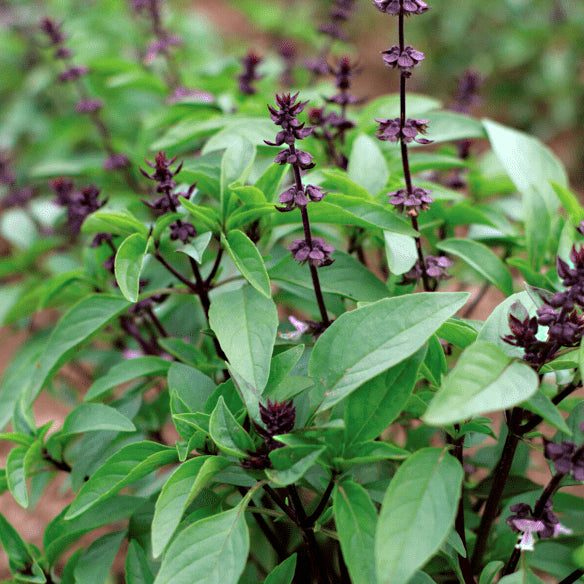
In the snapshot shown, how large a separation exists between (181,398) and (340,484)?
31cm

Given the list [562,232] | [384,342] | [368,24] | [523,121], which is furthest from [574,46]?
[384,342]

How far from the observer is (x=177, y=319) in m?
→ 1.73

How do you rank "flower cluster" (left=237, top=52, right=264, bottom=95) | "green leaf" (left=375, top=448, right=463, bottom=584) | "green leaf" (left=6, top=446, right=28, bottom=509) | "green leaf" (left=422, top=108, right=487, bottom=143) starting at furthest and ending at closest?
1. "flower cluster" (left=237, top=52, right=264, bottom=95)
2. "green leaf" (left=422, top=108, right=487, bottom=143)
3. "green leaf" (left=6, top=446, right=28, bottom=509)
4. "green leaf" (left=375, top=448, right=463, bottom=584)

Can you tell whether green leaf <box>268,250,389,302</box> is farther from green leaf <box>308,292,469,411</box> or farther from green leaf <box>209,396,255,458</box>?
green leaf <box>209,396,255,458</box>

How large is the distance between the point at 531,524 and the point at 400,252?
497mm

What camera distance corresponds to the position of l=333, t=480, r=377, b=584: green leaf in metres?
0.80

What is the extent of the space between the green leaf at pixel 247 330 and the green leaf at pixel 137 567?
43cm

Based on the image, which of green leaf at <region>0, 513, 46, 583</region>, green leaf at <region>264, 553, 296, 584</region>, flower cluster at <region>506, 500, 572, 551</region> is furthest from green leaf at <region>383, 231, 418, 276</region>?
green leaf at <region>0, 513, 46, 583</region>

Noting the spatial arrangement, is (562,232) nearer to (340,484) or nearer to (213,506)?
(340,484)

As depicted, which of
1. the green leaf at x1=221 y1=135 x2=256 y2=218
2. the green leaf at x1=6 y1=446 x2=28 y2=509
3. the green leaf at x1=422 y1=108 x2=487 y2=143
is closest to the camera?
the green leaf at x1=6 y1=446 x2=28 y2=509

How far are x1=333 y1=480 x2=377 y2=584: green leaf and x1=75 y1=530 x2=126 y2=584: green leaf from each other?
21.0 inches

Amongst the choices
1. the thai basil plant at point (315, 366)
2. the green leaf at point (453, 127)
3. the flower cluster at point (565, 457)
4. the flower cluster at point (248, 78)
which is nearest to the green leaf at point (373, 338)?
the thai basil plant at point (315, 366)

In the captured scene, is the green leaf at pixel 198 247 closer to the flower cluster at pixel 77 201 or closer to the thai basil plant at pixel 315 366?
the thai basil plant at pixel 315 366

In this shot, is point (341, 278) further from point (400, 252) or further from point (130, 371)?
point (130, 371)
